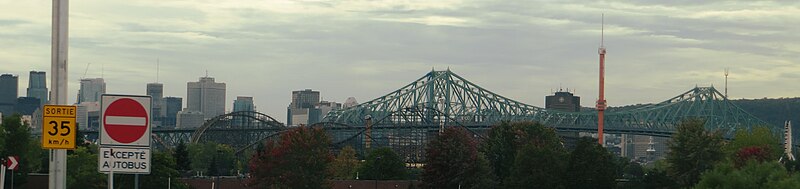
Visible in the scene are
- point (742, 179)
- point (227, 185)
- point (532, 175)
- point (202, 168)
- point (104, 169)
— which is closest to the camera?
point (104, 169)

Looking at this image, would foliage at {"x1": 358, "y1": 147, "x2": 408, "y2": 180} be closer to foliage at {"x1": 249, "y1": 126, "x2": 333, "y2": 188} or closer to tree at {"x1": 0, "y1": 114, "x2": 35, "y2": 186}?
foliage at {"x1": 249, "y1": 126, "x2": 333, "y2": 188}

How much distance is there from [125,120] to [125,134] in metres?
0.19

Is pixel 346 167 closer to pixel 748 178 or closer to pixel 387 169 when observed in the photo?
pixel 387 169

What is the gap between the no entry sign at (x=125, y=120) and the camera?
1892 cm

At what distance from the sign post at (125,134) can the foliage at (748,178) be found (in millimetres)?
46731

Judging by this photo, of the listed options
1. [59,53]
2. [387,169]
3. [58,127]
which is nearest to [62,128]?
[58,127]

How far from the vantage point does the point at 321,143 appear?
92.2m

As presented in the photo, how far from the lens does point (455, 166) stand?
9694 cm

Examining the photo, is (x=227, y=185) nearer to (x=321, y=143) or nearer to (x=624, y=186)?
(x=321, y=143)

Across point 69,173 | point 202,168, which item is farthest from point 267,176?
point 202,168

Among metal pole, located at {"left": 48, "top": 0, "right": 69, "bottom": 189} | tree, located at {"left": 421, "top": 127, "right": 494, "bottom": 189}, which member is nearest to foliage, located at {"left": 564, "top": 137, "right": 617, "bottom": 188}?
tree, located at {"left": 421, "top": 127, "right": 494, "bottom": 189}

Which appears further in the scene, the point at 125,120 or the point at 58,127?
the point at 58,127

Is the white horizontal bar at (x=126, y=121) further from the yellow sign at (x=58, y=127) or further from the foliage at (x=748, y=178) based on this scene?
the foliage at (x=748, y=178)

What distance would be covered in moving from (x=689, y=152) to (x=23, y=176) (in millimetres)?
43134
